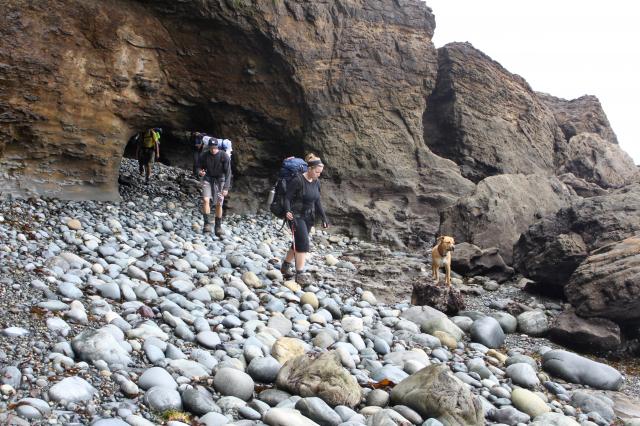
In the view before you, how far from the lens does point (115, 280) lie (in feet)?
25.4

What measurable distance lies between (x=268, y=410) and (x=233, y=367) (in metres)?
0.94

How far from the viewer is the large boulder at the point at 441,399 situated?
517 centimetres

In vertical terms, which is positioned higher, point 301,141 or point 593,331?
point 301,141

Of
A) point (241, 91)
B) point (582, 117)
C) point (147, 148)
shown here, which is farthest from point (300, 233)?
point (582, 117)

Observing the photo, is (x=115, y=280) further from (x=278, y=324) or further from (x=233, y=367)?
(x=233, y=367)

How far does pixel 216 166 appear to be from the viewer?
41.3ft

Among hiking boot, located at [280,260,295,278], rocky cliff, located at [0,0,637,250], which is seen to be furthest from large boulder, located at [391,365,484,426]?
rocky cliff, located at [0,0,637,250]

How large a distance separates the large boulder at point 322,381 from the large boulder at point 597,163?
847 inches

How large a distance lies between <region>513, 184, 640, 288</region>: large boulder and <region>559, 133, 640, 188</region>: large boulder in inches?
489

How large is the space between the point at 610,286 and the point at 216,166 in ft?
26.9

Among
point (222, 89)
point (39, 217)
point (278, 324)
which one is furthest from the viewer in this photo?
point (222, 89)

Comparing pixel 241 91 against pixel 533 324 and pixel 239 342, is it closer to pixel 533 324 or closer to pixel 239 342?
pixel 533 324

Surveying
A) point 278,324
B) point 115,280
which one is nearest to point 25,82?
point 115,280

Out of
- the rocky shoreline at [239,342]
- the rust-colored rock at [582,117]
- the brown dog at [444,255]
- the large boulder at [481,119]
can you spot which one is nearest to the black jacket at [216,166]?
the rocky shoreline at [239,342]
